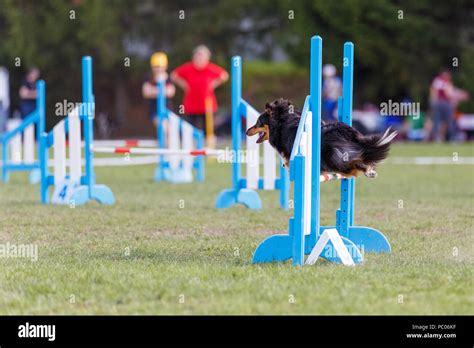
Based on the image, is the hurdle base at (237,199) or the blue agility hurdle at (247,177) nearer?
the blue agility hurdle at (247,177)

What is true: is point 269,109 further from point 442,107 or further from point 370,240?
point 442,107

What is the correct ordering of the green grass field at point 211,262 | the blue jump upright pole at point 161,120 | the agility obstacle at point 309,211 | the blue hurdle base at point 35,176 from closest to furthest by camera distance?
the green grass field at point 211,262 < the agility obstacle at point 309,211 < the blue jump upright pole at point 161,120 < the blue hurdle base at point 35,176

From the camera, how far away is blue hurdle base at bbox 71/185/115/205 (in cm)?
1006

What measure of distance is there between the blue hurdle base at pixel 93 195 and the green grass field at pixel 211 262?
0.58 feet

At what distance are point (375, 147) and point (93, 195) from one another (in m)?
4.65

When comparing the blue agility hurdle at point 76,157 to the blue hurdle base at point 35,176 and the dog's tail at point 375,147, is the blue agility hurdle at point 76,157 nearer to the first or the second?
the blue hurdle base at point 35,176

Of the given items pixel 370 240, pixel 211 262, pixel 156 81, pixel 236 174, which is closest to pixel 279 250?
pixel 211 262

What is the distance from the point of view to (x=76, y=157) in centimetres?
1024

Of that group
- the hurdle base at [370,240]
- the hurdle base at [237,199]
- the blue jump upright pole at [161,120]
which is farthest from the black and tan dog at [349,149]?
the blue jump upright pole at [161,120]

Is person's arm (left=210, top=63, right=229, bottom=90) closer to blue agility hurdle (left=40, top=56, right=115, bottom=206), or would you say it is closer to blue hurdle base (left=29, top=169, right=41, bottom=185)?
blue hurdle base (left=29, top=169, right=41, bottom=185)

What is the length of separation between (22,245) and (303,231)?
256 centimetres

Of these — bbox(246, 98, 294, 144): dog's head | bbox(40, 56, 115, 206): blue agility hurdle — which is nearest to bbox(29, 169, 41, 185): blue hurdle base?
bbox(40, 56, 115, 206): blue agility hurdle

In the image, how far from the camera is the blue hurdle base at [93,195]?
33.0ft
